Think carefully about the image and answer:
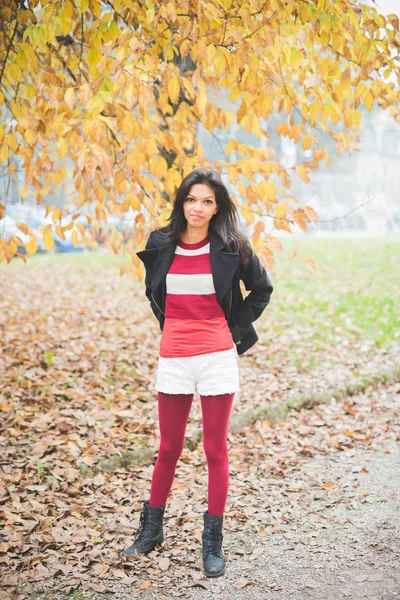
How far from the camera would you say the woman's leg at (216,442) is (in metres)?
3.17

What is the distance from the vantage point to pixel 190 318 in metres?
A: 3.17

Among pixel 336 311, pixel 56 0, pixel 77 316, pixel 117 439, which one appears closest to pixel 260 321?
pixel 336 311

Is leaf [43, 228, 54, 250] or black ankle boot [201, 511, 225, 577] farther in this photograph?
leaf [43, 228, 54, 250]

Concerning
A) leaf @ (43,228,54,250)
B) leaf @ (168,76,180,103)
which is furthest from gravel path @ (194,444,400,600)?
leaf @ (168,76,180,103)

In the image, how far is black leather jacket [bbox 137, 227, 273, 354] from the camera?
315cm

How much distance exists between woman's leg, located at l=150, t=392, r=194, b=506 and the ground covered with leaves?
421 millimetres

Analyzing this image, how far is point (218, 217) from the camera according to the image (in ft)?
10.8

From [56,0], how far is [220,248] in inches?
68.8

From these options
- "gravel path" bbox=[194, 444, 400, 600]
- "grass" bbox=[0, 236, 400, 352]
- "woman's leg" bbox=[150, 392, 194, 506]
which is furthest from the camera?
"grass" bbox=[0, 236, 400, 352]

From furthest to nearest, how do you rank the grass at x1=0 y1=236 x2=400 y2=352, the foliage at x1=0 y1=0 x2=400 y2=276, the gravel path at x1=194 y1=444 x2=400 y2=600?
the grass at x1=0 y1=236 x2=400 y2=352
the foliage at x1=0 y1=0 x2=400 y2=276
the gravel path at x1=194 y1=444 x2=400 y2=600

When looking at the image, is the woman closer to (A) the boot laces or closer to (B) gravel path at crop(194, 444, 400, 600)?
(A) the boot laces

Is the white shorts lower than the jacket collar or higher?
lower

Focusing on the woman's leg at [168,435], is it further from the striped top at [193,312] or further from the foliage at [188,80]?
the foliage at [188,80]

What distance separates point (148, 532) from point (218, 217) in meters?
1.86
